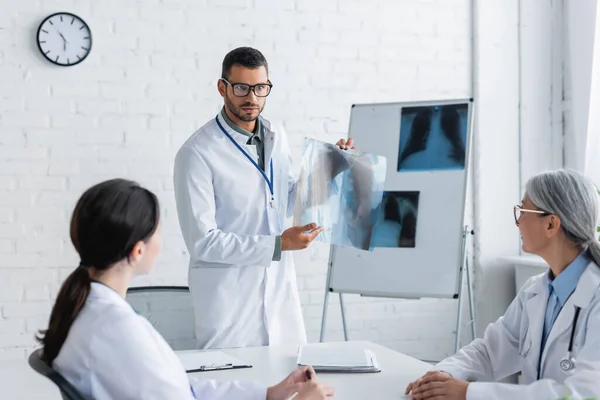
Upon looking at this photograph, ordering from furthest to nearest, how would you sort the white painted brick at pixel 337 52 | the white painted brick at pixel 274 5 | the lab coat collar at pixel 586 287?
the white painted brick at pixel 337 52 < the white painted brick at pixel 274 5 < the lab coat collar at pixel 586 287

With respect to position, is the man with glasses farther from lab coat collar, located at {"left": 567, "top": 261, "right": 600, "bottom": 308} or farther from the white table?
lab coat collar, located at {"left": 567, "top": 261, "right": 600, "bottom": 308}

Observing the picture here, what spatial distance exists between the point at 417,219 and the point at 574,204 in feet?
4.90

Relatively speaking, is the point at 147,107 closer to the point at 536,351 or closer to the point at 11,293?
the point at 11,293

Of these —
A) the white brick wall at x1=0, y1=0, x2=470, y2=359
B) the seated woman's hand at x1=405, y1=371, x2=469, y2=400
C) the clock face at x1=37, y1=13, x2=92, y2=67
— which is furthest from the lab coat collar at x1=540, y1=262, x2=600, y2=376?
the clock face at x1=37, y1=13, x2=92, y2=67

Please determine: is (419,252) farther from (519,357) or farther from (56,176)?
(56,176)

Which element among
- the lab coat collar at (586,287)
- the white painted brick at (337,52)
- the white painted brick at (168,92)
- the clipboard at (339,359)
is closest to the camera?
the lab coat collar at (586,287)

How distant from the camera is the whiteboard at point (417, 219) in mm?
3340

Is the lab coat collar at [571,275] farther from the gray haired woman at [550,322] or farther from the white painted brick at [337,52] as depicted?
the white painted brick at [337,52]

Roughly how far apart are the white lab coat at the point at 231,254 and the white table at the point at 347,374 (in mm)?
185

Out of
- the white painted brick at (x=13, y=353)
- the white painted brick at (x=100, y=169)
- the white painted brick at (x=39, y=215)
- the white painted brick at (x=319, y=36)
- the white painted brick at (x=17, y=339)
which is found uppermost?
the white painted brick at (x=319, y=36)

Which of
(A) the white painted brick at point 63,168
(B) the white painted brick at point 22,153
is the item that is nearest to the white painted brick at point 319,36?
(A) the white painted brick at point 63,168

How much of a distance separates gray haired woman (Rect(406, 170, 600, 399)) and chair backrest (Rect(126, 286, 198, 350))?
1018 millimetres

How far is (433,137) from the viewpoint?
3.40m

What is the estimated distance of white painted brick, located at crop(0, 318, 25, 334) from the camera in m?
3.59
